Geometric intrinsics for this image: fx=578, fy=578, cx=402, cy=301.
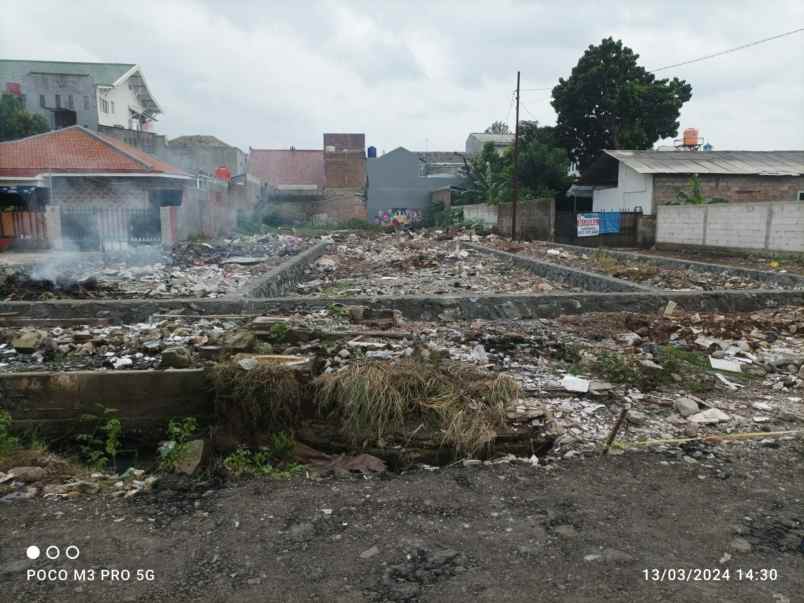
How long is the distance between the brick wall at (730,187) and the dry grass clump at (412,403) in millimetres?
19144

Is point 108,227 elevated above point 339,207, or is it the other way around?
point 339,207

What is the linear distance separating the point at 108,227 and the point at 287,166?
2782cm

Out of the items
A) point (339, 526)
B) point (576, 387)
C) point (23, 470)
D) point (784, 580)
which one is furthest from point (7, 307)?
point (784, 580)

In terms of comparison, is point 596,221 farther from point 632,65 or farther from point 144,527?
point 144,527

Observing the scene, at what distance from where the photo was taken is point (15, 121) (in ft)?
81.3

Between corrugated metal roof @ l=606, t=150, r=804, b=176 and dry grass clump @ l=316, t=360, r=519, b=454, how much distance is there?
1862 cm

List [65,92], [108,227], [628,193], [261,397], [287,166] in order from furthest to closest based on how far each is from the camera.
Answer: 1. [287,166]
2. [65,92]
3. [628,193]
4. [108,227]
5. [261,397]

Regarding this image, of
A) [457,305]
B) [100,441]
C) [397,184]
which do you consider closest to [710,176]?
[457,305]

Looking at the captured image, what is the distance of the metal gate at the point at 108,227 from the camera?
1678cm

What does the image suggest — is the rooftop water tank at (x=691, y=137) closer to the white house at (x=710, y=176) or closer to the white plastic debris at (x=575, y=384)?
the white house at (x=710, y=176)

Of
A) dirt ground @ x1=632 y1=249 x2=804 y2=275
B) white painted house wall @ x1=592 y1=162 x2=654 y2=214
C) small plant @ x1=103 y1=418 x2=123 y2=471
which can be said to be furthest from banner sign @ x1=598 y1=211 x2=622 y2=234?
small plant @ x1=103 y1=418 x2=123 y2=471

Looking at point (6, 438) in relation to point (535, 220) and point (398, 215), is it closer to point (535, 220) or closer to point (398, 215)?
point (535, 220)

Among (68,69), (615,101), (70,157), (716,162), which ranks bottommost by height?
(70,157)
